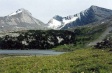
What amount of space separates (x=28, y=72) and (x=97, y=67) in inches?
305

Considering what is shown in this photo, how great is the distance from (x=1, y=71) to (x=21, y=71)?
11.1 feet

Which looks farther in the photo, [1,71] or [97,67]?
[1,71]

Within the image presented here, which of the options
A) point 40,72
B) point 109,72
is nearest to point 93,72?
point 109,72

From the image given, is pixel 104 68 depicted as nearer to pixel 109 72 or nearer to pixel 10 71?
pixel 109 72

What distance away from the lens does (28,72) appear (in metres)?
33.3

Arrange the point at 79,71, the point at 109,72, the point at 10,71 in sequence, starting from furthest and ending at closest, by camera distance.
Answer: the point at 10,71 → the point at 79,71 → the point at 109,72

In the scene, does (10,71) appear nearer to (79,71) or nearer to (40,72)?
(40,72)

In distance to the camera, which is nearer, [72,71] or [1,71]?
[72,71]

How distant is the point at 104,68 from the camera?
33.5 metres

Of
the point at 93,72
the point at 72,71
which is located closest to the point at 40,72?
the point at 72,71

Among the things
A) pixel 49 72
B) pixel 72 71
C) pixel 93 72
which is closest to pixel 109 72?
pixel 93 72

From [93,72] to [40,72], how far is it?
5877mm

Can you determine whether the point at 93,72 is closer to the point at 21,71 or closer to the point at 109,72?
the point at 109,72

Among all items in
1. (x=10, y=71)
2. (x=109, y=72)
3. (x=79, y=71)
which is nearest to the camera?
(x=109, y=72)
